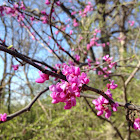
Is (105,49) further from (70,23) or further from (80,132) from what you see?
(80,132)

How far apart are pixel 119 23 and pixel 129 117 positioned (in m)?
7.84

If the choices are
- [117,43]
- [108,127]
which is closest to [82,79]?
[108,127]

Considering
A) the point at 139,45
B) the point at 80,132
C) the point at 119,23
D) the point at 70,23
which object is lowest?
the point at 80,132

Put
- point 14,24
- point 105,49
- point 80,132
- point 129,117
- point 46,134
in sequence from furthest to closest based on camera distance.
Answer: point 105,49
point 14,24
point 80,132
point 46,134
point 129,117

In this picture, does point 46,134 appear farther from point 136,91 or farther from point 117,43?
point 117,43

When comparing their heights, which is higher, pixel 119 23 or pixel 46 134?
pixel 119 23

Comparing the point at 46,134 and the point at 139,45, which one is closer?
the point at 46,134

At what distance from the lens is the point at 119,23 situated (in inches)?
307

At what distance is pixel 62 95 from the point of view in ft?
2.38

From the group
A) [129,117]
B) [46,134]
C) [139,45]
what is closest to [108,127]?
[46,134]

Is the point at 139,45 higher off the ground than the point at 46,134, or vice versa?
the point at 139,45

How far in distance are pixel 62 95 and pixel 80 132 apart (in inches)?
142

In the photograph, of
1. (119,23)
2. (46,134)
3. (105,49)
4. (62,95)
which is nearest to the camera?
(62,95)

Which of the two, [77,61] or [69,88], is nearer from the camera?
[69,88]
